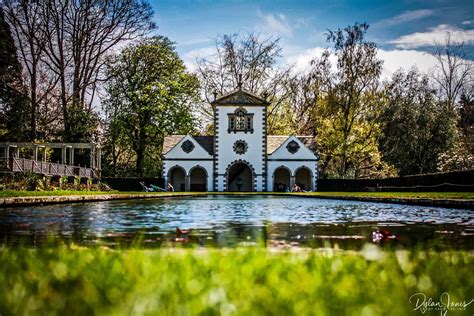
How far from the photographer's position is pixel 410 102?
45.9 metres

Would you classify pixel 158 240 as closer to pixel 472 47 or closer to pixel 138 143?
pixel 138 143

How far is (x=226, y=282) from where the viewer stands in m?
2.78

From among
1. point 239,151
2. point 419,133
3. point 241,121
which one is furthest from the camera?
point 241,121

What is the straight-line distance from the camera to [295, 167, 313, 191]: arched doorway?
50.0 meters

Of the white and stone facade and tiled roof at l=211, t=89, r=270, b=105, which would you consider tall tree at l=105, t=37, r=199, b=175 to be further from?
tiled roof at l=211, t=89, r=270, b=105

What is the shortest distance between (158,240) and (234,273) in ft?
9.98

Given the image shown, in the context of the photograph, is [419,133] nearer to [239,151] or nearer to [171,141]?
[239,151]

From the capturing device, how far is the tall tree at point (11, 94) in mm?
36625

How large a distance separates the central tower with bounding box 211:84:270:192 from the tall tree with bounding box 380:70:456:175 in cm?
1138

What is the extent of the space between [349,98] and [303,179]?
9.54m

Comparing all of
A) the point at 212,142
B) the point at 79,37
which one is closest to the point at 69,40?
the point at 79,37
